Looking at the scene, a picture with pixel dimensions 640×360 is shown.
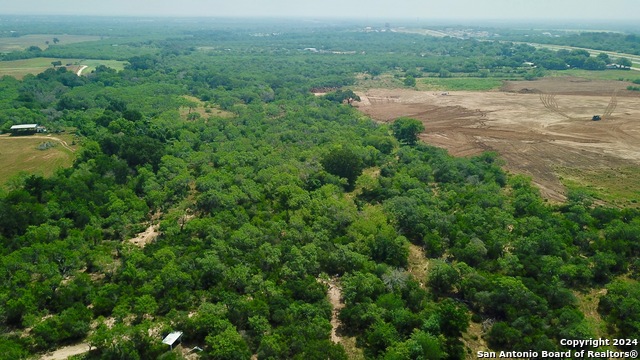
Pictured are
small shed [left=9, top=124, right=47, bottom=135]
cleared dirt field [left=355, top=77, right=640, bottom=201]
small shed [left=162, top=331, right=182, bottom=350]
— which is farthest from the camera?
small shed [left=9, top=124, right=47, bottom=135]

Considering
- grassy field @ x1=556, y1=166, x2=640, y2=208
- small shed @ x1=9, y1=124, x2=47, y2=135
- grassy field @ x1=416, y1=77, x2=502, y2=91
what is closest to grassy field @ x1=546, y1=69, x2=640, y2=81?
grassy field @ x1=416, y1=77, x2=502, y2=91

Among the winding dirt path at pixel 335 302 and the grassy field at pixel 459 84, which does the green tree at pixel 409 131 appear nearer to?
the winding dirt path at pixel 335 302

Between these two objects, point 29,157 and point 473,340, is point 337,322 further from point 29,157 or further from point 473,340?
point 29,157

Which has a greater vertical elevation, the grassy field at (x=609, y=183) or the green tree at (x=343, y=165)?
the green tree at (x=343, y=165)

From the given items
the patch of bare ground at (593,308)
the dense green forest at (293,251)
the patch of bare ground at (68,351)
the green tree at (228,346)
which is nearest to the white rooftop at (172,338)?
the dense green forest at (293,251)

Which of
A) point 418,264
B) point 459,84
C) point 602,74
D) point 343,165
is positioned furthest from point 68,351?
point 602,74

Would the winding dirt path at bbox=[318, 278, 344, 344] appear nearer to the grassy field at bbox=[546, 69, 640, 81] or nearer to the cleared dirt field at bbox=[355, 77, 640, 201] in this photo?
the cleared dirt field at bbox=[355, 77, 640, 201]
